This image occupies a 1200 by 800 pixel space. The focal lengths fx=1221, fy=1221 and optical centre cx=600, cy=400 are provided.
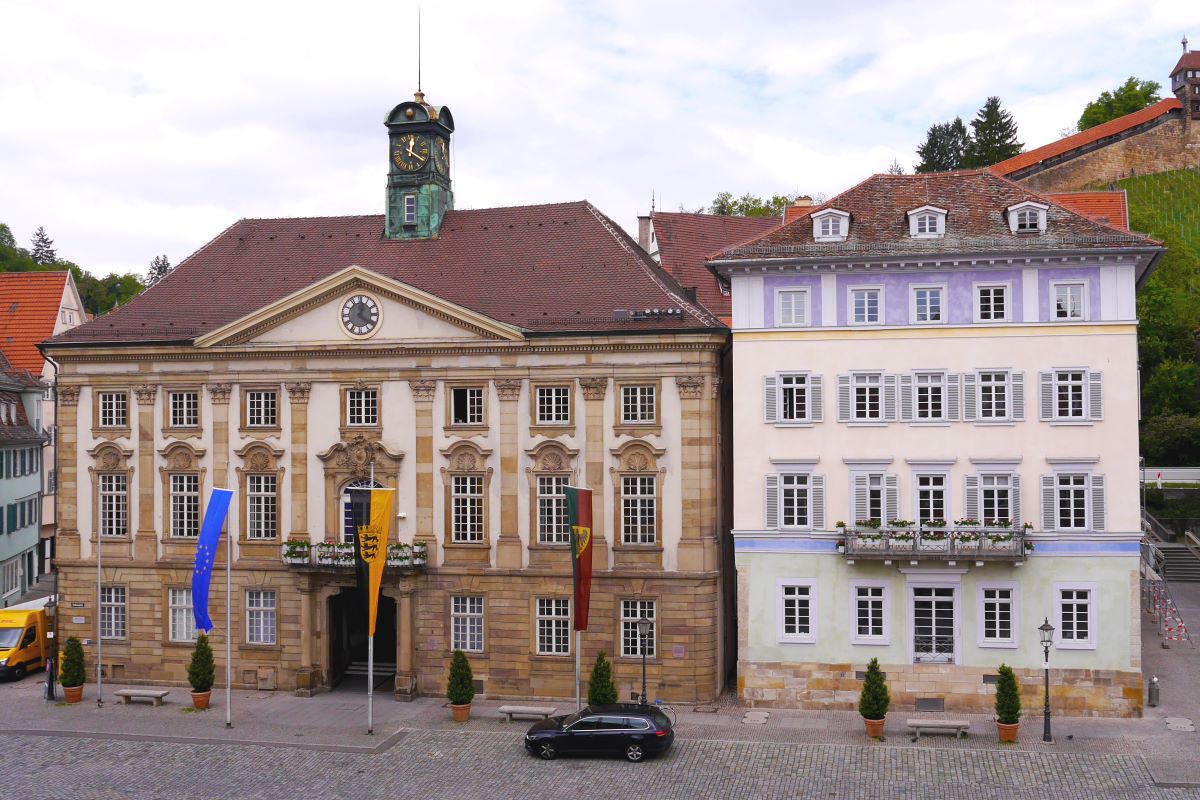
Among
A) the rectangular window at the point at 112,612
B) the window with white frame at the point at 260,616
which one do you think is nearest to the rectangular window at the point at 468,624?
the window with white frame at the point at 260,616

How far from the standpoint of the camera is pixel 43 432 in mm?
68250

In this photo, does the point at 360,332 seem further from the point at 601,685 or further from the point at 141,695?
the point at 601,685

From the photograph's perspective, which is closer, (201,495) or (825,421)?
(825,421)

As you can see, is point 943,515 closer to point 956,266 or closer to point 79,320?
point 956,266

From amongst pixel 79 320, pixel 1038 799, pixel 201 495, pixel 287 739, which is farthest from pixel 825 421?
pixel 79 320

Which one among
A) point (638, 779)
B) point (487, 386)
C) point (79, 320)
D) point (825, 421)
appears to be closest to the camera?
point (638, 779)

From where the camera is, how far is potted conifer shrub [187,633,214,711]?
41125 mm

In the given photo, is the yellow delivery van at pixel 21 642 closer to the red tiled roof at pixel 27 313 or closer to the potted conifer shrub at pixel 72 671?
the potted conifer shrub at pixel 72 671

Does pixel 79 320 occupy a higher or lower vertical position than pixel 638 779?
higher

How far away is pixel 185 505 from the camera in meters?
45.0

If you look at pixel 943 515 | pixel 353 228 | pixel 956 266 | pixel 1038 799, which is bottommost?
pixel 1038 799

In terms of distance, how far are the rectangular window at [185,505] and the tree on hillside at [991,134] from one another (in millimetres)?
96763

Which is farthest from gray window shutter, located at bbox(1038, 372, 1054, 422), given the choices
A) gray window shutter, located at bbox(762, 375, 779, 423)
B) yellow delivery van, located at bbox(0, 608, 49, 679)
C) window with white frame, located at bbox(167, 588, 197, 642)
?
yellow delivery van, located at bbox(0, 608, 49, 679)

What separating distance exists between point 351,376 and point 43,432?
33312 millimetres
